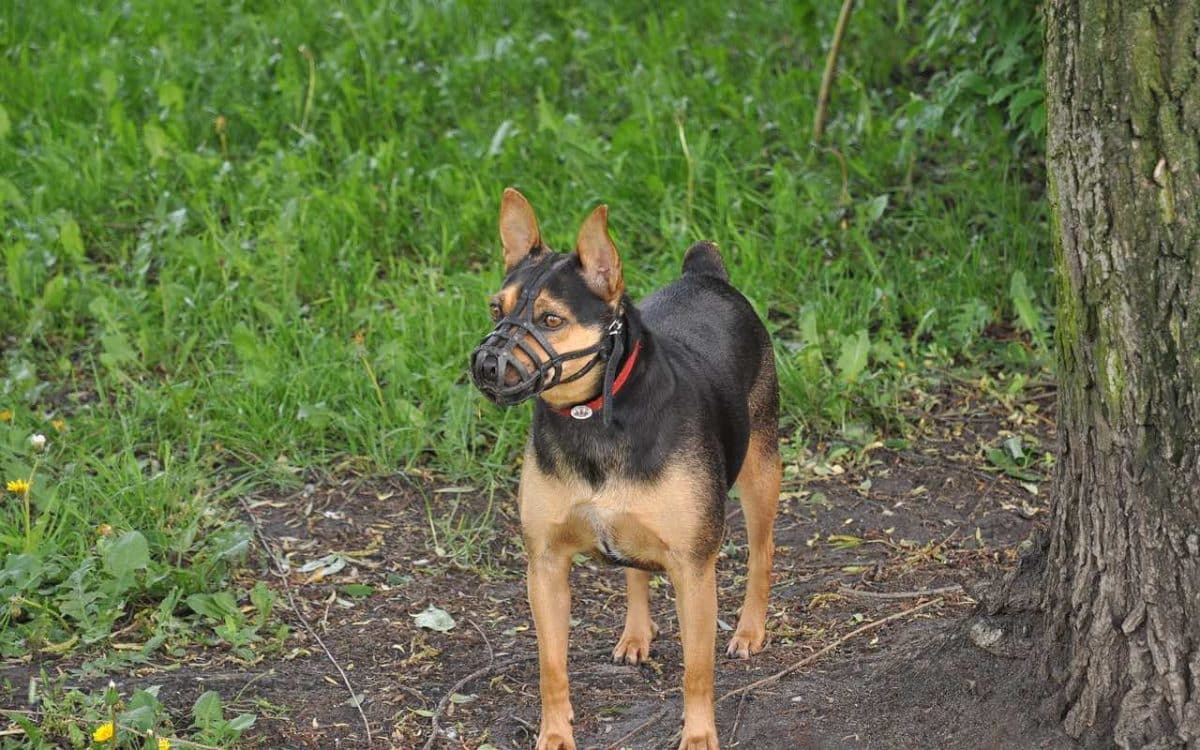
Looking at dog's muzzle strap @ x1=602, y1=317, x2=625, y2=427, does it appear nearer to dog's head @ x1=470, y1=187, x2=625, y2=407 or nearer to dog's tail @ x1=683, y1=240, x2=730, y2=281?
dog's head @ x1=470, y1=187, x2=625, y2=407

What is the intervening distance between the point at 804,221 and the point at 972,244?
80 cm

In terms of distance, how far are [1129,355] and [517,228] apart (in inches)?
64.7

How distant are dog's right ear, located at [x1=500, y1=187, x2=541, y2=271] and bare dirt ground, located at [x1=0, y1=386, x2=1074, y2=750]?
141cm

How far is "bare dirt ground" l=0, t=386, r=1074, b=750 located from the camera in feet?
13.9

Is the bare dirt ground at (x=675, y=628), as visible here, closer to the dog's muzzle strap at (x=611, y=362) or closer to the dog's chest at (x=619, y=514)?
the dog's chest at (x=619, y=514)

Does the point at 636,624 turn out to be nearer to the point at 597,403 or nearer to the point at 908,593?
the point at 908,593

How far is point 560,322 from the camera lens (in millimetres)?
3875

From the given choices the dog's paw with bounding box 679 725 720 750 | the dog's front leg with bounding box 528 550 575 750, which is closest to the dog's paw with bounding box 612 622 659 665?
the dog's front leg with bounding box 528 550 575 750

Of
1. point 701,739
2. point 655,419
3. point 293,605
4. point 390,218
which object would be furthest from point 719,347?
point 390,218

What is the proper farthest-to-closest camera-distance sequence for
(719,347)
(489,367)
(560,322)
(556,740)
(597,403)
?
(719,347) < (556,740) < (597,403) < (560,322) < (489,367)

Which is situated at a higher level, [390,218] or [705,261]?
[705,261]

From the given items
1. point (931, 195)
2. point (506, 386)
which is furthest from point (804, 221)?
point (506, 386)

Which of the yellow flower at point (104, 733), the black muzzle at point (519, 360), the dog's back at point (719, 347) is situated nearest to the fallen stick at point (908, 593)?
the dog's back at point (719, 347)

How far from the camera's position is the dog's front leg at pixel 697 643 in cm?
410
